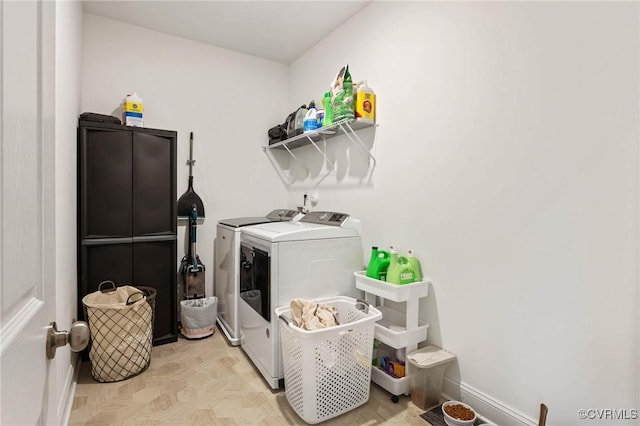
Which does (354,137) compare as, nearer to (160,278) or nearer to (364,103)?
(364,103)

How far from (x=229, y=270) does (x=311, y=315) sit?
3.78 feet

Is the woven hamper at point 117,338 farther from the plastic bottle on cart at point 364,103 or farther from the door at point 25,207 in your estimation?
the plastic bottle on cart at point 364,103

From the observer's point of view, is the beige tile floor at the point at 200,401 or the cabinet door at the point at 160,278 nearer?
the beige tile floor at the point at 200,401

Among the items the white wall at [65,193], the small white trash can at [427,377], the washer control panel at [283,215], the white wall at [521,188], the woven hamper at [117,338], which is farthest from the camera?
the washer control panel at [283,215]

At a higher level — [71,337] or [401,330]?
[71,337]

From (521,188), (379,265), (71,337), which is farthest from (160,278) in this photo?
(521,188)

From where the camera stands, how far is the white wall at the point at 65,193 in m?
1.52

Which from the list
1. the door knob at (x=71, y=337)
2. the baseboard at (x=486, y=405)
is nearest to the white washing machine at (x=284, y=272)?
the baseboard at (x=486, y=405)

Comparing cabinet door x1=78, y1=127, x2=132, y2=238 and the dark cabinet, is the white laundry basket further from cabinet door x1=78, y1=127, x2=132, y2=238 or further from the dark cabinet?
cabinet door x1=78, y1=127, x2=132, y2=238

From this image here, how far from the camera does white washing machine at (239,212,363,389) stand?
1.99m

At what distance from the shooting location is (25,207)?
1.60ft

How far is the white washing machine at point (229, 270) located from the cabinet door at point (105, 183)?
73 centimetres

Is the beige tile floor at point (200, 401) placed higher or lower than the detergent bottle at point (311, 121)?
lower

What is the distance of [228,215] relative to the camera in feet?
10.7
